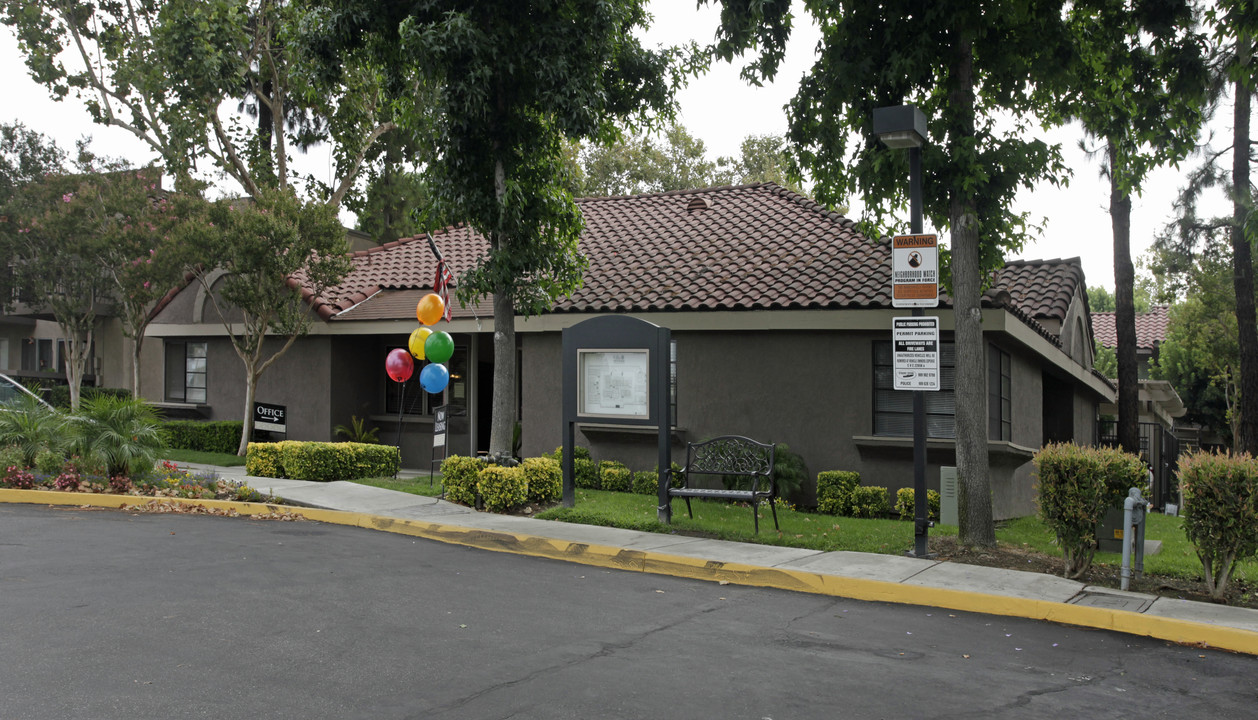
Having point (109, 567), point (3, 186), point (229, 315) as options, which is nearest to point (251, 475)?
point (229, 315)

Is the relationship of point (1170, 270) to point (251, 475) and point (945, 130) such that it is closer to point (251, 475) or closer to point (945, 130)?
point (945, 130)

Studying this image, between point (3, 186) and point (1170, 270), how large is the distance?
33796mm

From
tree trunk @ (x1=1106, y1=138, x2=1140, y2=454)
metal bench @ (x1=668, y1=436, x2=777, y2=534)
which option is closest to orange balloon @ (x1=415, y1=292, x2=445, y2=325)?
metal bench @ (x1=668, y1=436, x2=777, y2=534)

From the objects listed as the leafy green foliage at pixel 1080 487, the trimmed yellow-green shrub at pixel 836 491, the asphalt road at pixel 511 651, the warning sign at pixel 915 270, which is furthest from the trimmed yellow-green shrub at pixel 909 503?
the asphalt road at pixel 511 651

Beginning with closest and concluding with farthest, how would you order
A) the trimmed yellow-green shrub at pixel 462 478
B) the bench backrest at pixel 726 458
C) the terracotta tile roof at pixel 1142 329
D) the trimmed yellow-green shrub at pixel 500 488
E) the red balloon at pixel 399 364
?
1. the bench backrest at pixel 726 458
2. the trimmed yellow-green shrub at pixel 500 488
3. the trimmed yellow-green shrub at pixel 462 478
4. the red balloon at pixel 399 364
5. the terracotta tile roof at pixel 1142 329

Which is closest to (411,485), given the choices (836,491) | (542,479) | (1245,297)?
(542,479)

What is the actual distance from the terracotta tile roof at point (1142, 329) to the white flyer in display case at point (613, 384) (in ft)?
97.6

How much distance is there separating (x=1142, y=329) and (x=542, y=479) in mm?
39019

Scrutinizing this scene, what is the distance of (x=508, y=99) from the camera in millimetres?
12500

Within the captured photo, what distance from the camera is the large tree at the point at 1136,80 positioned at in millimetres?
9773

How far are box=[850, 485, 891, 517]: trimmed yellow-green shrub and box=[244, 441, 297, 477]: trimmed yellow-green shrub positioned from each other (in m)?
9.00

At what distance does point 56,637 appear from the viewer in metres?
5.70

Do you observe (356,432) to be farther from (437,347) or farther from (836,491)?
(836,491)

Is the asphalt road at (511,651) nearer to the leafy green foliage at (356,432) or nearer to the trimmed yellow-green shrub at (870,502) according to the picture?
the trimmed yellow-green shrub at (870,502)
